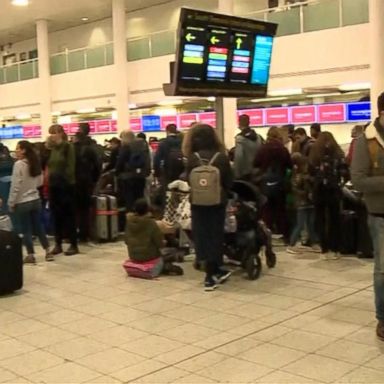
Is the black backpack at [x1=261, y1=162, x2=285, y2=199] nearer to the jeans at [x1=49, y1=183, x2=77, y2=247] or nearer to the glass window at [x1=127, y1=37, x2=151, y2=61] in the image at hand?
the jeans at [x1=49, y1=183, x2=77, y2=247]

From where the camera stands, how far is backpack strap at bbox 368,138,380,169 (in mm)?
4258

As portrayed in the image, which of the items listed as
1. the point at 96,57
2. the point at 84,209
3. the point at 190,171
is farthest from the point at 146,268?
the point at 96,57

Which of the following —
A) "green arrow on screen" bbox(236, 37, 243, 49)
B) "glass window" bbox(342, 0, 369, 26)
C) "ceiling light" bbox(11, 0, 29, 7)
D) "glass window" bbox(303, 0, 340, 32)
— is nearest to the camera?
"green arrow on screen" bbox(236, 37, 243, 49)

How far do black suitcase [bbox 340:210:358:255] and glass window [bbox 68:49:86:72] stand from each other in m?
16.1

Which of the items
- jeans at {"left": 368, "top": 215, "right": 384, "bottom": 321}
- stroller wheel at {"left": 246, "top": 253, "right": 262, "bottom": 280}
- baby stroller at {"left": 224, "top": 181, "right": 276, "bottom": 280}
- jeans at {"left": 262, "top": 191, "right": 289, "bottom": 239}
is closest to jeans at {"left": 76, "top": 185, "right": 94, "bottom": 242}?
jeans at {"left": 262, "top": 191, "right": 289, "bottom": 239}

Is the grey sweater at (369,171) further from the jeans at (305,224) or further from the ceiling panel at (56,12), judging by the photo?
the ceiling panel at (56,12)

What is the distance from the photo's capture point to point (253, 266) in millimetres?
6602

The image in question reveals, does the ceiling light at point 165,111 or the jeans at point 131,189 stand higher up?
the ceiling light at point 165,111

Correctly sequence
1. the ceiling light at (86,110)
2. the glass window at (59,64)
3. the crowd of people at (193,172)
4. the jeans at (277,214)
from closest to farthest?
the crowd of people at (193,172)
the jeans at (277,214)
the ceiling light at (86,110)
the glass window at (59,64)

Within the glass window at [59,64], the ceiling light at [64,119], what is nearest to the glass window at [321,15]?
the glass window at [59,64]

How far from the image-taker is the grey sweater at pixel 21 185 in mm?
7500

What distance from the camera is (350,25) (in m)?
14.6

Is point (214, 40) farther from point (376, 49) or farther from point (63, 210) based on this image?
point (376, 49)

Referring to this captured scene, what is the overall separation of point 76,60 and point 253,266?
57.9 feet
